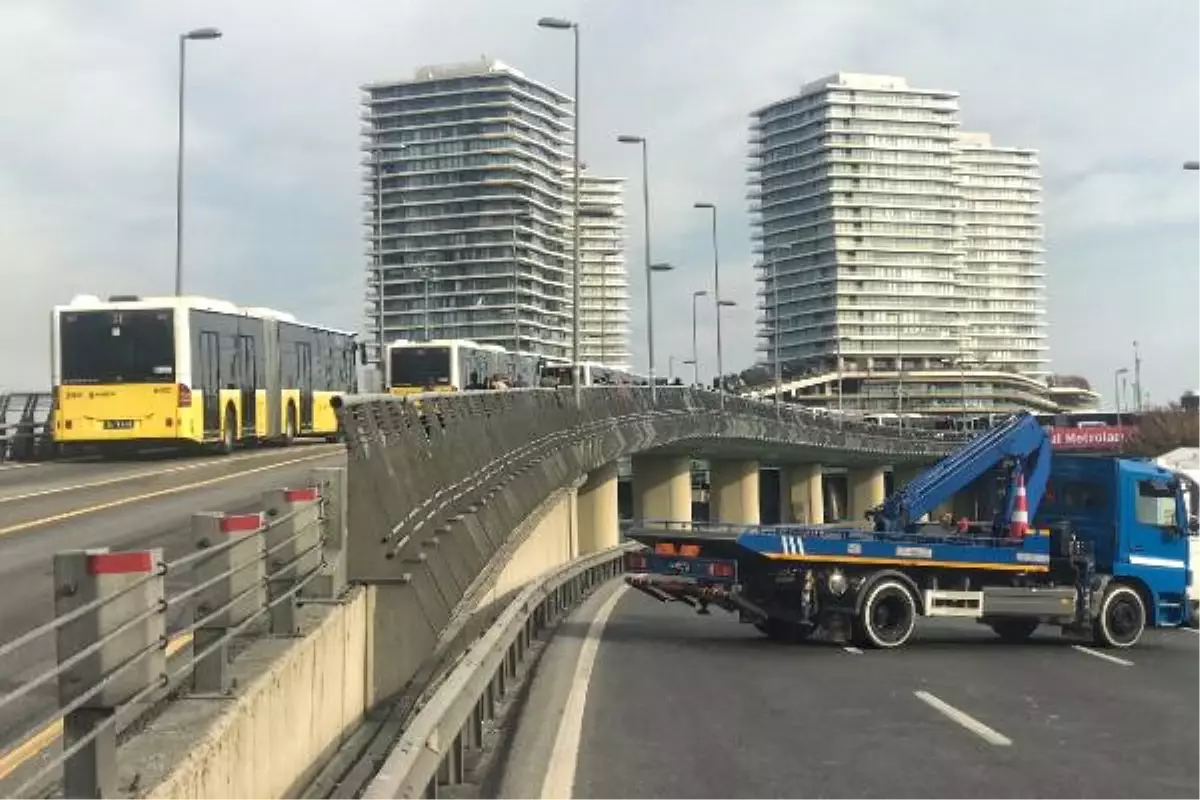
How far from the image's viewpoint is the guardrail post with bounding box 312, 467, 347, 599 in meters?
9.87

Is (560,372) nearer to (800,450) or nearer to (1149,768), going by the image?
(800,450)

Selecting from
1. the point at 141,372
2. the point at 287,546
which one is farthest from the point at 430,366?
the point at 287,546

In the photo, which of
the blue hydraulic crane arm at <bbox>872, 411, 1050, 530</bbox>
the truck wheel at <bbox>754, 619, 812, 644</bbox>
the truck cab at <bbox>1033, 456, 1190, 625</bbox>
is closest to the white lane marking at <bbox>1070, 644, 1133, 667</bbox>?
the truck cab at <bbox>1033, 456, 1190, 625</bbox>

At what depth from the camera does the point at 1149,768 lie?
32.2ft

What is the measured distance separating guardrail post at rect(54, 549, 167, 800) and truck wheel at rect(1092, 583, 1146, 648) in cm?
1679

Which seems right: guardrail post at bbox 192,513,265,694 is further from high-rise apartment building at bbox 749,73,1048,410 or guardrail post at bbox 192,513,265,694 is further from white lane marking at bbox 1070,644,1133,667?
high-rise apartment building at bbox 749,73,1048,410

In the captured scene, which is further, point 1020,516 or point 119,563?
point 1020,516

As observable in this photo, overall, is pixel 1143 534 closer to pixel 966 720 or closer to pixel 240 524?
pixel 966 720

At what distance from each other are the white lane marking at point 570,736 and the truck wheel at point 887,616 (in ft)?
12.3

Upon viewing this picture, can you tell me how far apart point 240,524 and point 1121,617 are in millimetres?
15514

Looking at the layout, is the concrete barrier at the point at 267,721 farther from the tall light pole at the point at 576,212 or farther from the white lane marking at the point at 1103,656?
the tall light pole at the point at 576,212

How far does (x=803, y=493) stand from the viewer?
269 feet

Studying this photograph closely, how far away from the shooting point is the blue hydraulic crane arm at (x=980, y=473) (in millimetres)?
20922

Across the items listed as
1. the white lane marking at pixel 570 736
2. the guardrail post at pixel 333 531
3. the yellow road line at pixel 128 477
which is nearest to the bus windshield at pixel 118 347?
Answer: the yellow road line at pixel 128 477
